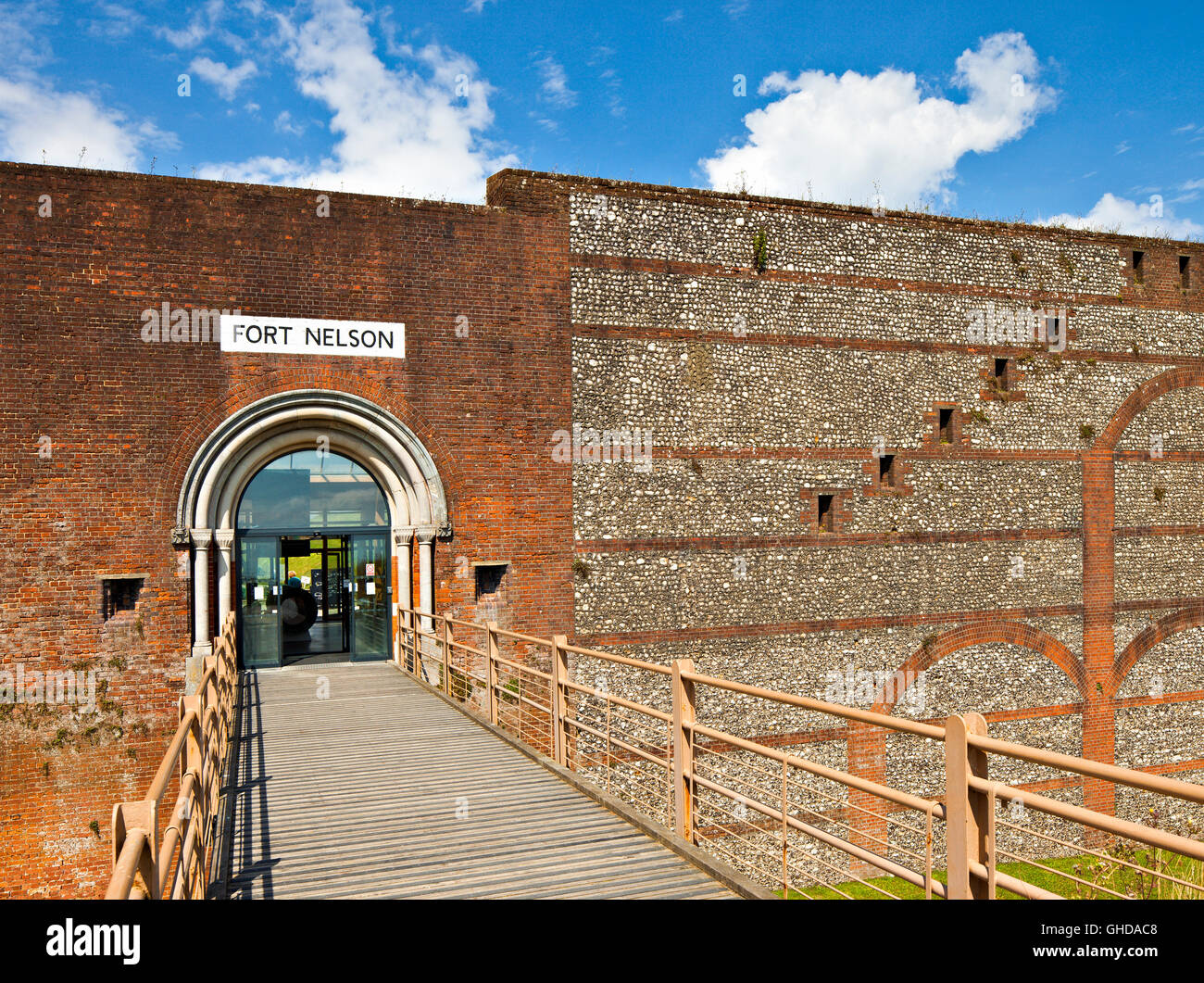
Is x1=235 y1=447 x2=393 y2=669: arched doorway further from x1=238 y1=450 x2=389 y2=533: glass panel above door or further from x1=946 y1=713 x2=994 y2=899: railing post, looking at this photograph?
x1=946 y1=713 x2=994 y2=899: railing post

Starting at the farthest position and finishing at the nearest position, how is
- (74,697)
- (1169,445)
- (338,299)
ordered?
(1169,445), (338,299), (74,697)

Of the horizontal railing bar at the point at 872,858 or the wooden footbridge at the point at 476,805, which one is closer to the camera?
the wooden footbridge at the point at 476,805

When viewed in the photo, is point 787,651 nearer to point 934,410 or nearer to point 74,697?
point 934,410

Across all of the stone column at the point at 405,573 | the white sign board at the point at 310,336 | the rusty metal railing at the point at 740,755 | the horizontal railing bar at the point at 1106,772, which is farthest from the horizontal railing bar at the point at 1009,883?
the white sign board at the point at 310,336

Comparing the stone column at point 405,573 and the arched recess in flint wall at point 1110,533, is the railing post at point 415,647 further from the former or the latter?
the arched recess in flint wall at point 1110,533

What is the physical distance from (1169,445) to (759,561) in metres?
8.17

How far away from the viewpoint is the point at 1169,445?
15844 millimetres

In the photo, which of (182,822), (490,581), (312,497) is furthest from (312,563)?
(182,822)

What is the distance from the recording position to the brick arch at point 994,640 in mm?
14156

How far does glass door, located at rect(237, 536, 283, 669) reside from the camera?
12.6 m

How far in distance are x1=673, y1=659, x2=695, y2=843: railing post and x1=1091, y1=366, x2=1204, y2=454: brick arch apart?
1269 cm

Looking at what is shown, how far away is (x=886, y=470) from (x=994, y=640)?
3.31 metres

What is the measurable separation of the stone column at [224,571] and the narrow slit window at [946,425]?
35.4 ft
